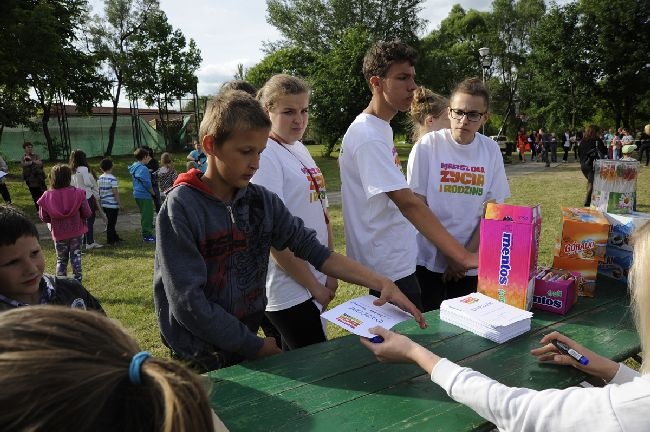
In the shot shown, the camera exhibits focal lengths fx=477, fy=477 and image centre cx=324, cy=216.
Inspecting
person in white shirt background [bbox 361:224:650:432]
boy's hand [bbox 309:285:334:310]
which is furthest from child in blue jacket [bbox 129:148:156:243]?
person in white shirt background [bbox 361:224:650:432]

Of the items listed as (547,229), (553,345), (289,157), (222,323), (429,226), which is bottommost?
(547,229)

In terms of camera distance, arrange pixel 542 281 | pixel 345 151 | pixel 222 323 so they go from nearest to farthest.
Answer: pixel 222 323
pixel 542 281
pixel 345 151

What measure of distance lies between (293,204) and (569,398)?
1484 millimetres

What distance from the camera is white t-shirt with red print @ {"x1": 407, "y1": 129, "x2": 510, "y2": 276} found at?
9.17ft

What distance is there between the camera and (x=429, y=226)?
95.0 inches

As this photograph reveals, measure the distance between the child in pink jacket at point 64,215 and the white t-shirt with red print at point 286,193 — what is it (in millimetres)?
4319

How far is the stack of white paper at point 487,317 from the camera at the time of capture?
186 cm

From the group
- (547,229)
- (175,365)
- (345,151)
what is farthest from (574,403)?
(547,229)

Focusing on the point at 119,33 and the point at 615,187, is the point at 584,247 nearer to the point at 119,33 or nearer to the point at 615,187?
the point at 615,187

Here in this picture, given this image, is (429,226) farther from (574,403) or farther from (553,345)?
(574,403)

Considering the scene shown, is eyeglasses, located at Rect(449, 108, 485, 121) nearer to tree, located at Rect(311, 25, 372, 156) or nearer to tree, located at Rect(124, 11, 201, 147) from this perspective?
tree, located at Rect(311, 25, 372, 156)

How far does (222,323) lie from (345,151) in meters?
1.29

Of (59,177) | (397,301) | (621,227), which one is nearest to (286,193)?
(397,301)

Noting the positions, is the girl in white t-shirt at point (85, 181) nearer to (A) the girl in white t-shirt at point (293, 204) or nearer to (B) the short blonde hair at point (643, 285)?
(A) the girl in white t-shirt at point (293, 204)
